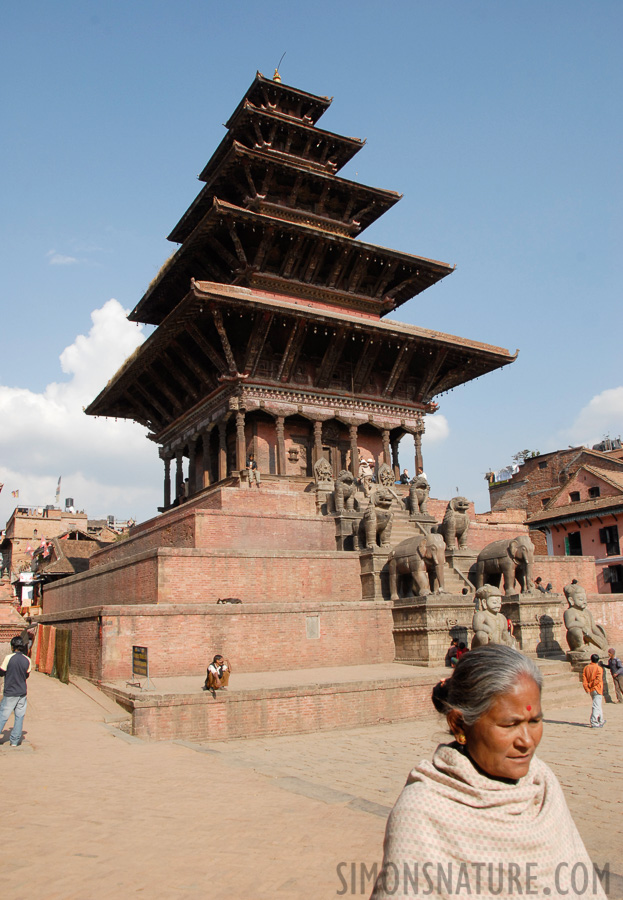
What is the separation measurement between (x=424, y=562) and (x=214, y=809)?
11.0 m

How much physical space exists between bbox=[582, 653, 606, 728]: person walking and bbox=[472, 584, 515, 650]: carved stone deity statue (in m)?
1.48

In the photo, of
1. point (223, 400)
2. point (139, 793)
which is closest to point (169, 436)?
point (223, 400)

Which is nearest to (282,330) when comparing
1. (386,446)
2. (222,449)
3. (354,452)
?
(222,449)

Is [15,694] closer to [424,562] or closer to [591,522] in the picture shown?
[424,562]

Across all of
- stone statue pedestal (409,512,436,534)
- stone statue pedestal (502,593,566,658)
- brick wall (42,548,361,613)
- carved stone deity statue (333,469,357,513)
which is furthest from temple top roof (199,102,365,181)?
stone statue pedestal (502,593,566,658)

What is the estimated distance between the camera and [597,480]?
39406mm

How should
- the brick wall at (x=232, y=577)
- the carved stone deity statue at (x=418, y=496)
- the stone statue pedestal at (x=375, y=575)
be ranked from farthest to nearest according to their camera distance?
the carved stone deity statue at (x=418, y=496)
the stone statue pedestal at (x=375, y=575)
the brick wall at (x=232, y=577)

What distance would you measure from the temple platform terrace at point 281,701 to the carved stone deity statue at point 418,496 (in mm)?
8376

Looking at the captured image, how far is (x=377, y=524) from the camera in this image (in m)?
19.0

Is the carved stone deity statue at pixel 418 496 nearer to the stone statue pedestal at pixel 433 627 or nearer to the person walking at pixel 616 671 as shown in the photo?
the stone statue pedestal at pixel 433 627

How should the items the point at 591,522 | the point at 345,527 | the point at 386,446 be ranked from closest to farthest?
the point at 345,527 < the point at 386,446 < the point at 591,522

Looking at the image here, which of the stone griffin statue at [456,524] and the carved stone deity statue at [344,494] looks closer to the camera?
the stone griffin statue at [456,524]

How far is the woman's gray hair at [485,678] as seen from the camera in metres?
2.30

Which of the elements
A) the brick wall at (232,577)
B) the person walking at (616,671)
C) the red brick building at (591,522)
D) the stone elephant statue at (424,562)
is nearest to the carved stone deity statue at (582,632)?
the person walking at (616,671)
